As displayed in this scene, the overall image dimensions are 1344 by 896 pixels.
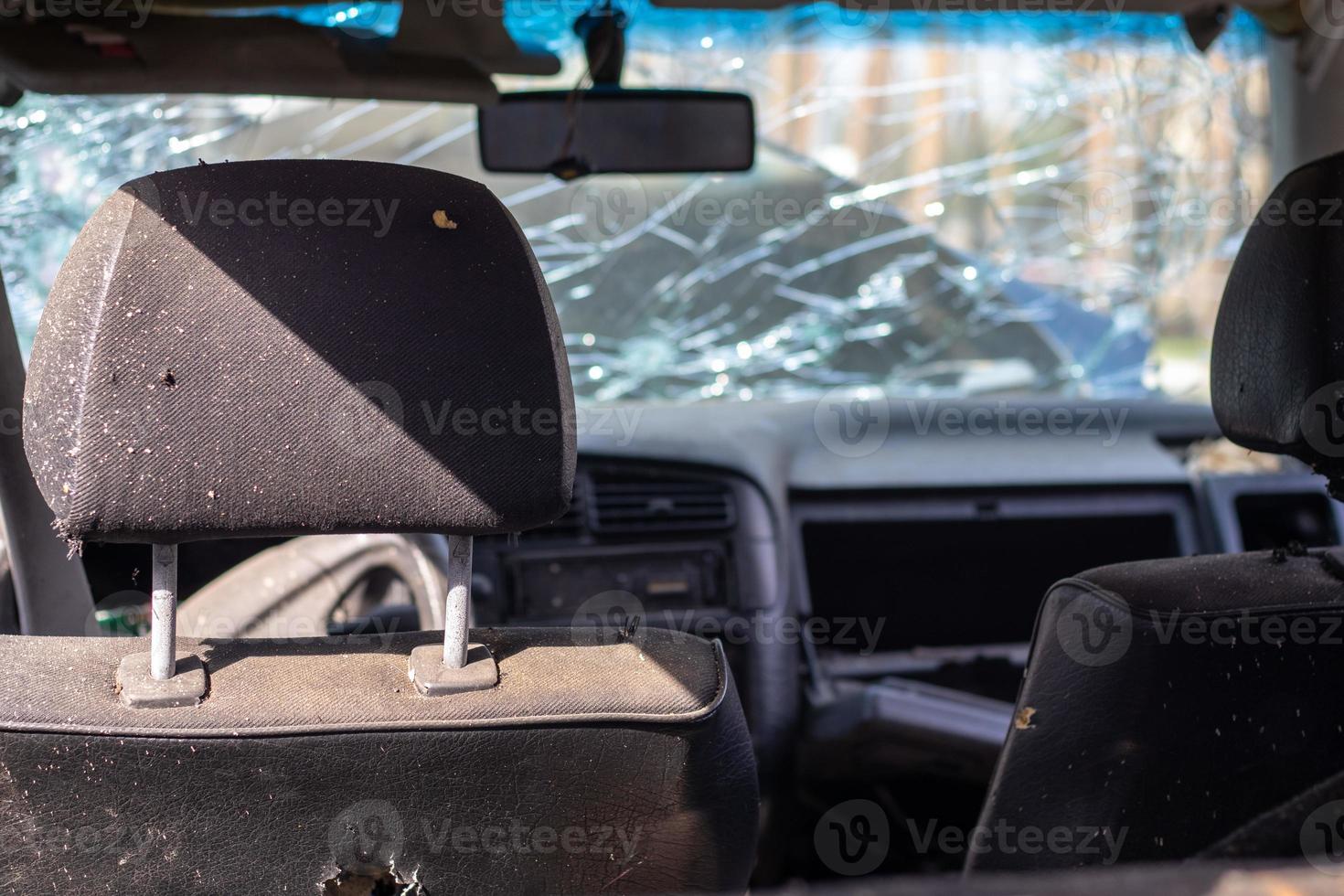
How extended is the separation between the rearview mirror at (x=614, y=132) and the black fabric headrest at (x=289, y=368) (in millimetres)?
1266

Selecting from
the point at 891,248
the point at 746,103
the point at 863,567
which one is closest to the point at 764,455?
the point at 863,567

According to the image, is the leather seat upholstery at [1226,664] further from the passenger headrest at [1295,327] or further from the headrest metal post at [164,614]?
the headrest metal post at [164,614]

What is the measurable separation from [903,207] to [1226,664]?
3035mm

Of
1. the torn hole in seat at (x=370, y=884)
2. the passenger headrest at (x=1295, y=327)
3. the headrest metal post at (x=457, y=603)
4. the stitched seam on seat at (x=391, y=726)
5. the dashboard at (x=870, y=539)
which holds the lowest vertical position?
the dashboard at (x=870, y=539)

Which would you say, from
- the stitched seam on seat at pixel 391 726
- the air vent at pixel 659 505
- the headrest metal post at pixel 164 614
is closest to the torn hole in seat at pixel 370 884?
the stitched seam on seat at pixel 391 726

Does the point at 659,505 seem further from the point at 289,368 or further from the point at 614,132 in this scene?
the point at 289,368

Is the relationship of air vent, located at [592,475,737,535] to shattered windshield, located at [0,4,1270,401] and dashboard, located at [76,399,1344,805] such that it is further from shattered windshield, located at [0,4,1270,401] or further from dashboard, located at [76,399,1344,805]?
shattered windshield, located at [0,4,1270,401]

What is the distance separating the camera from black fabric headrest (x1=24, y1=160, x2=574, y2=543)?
143cm

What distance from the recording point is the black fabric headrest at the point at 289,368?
1.43m

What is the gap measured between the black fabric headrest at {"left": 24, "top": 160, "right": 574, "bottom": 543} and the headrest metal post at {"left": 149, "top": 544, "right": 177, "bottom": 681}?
78mm

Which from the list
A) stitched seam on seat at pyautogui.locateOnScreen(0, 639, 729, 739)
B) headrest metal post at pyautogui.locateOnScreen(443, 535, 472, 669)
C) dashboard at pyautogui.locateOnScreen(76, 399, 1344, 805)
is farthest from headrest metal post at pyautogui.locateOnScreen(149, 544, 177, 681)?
dashboard at pyautogui.locateOnScreen(76, 399, 1344, 805)

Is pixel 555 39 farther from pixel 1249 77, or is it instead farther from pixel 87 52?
pixel 1249 77

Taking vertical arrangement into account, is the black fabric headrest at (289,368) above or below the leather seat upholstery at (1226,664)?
above

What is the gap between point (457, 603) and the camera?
64.3 inches
